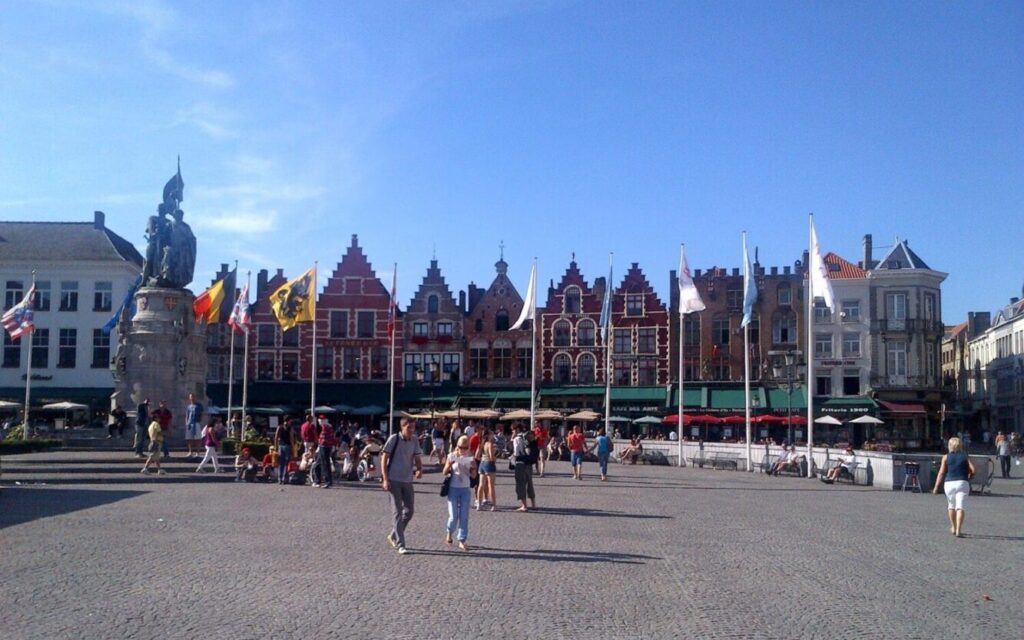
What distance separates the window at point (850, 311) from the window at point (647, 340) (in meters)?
12.5

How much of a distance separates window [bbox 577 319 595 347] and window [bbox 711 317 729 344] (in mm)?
8169

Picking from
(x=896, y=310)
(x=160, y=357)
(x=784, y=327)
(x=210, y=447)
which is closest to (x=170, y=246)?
(x=160, y=357)

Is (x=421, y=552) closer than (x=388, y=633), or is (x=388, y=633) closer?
(x=388, y=633)

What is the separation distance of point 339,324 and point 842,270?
34958 millimetres

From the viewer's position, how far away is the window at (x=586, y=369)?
6494cm

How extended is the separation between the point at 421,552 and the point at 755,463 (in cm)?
2671

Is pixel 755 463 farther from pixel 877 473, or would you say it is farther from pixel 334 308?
pixel 334 308

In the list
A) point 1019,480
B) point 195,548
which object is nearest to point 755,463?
point 1019,480

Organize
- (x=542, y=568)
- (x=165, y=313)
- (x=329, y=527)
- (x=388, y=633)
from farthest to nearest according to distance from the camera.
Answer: (x=165, y=313) < (x=329, y=527) < (x=542, y=568) < (x=388, y=633)

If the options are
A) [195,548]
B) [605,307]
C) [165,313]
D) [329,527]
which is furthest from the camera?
[605,307]

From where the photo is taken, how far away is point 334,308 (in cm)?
6762

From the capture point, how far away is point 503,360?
66.1 meters

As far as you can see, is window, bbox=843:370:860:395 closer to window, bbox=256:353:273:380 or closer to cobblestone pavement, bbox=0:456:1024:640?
window, bbox=256:353:273:380

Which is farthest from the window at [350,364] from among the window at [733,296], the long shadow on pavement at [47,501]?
the long shadow on pavement at [47,501]
